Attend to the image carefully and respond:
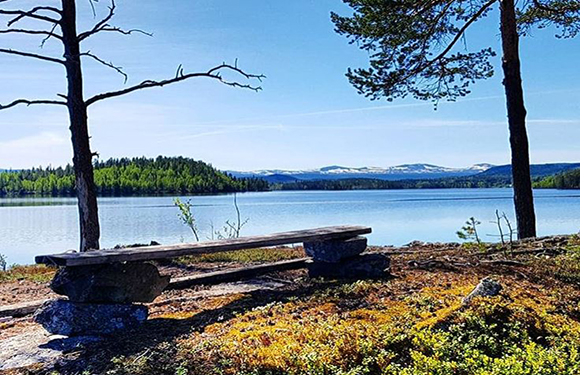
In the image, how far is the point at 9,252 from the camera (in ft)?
67.8

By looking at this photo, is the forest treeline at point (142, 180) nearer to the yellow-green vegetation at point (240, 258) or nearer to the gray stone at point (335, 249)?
the yellow-green vegetation at point (240, 258)

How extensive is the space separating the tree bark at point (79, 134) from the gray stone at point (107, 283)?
544 centimetres

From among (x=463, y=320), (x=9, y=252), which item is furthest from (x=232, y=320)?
(x=9, y=252)

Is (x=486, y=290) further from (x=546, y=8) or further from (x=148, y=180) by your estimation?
(x=148, y=180)

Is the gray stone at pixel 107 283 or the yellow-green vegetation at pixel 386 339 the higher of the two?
the gray stone at pixel 107 283

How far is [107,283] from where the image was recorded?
18.0 feet

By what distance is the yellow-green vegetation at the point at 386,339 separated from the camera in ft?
12.9

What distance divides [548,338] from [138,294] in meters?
4.02

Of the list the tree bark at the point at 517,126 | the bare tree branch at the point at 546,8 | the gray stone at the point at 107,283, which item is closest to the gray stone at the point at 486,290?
the gray stone at the point at 107,283

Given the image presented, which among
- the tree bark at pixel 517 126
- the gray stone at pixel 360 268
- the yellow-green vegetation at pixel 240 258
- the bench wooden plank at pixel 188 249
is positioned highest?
the tree bark at pixel 517 126

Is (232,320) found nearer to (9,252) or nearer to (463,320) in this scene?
(463,320)

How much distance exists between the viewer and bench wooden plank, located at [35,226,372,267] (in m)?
5.18

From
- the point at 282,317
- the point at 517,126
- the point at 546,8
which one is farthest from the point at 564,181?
the point at 282,317

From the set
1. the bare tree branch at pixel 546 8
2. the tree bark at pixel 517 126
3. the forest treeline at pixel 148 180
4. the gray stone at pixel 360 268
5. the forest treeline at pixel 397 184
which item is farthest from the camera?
the forest treeline at pixel 397 184
